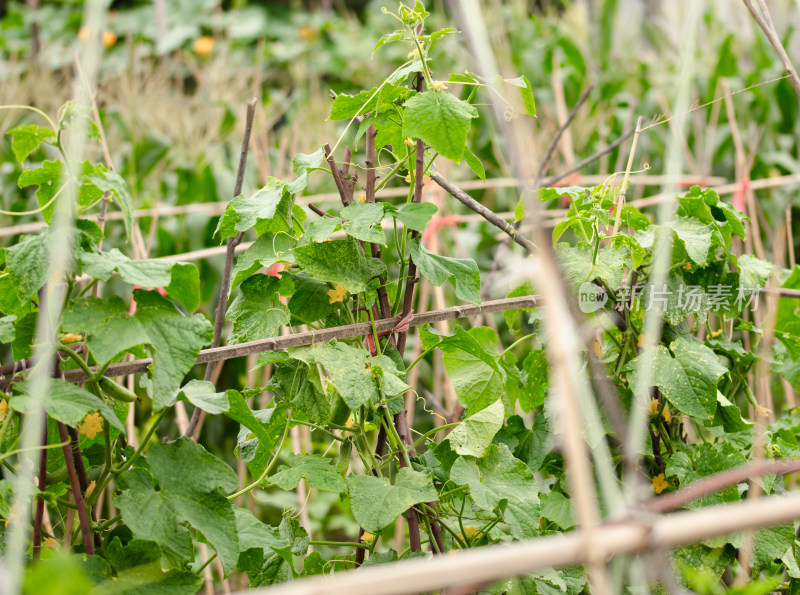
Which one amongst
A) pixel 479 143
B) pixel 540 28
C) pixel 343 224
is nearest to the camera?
pixel 343 224

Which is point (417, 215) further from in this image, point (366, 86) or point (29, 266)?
point (366, 86)

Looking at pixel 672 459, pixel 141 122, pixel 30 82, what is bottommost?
pixel 672 459

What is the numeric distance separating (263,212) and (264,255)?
0.05 m

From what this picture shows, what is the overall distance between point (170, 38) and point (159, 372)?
4.52 metres

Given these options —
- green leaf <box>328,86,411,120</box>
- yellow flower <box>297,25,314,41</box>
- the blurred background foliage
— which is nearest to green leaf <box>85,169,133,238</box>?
green leaf <box>328,86,411,120</box>

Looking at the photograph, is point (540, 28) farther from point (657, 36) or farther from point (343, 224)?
point (343, 224)

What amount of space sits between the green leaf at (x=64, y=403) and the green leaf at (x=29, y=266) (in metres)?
0.07

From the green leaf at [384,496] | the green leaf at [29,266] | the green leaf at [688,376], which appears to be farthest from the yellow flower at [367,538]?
the green leaf at [29,266]

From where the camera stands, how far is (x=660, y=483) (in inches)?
33.5

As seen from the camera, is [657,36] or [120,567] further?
[657,36]

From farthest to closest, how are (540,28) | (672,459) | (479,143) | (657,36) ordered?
(540,28)
(657,36)
(479,143)
(672,459)

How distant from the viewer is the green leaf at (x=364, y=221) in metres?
0.68

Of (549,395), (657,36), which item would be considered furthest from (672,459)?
(657,36)

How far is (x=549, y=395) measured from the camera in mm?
893
